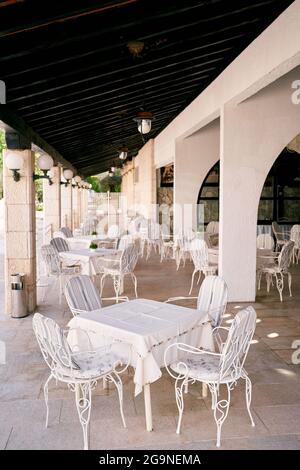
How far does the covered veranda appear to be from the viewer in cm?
310

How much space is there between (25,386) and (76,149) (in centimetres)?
859

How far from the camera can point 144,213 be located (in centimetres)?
1563

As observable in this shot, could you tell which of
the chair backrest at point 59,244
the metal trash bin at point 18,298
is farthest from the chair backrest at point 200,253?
the metal trash bin at point 18,298

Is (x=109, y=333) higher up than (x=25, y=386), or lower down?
higher up

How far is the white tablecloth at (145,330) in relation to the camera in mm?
2982

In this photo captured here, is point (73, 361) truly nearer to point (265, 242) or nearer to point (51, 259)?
point (51, 259)

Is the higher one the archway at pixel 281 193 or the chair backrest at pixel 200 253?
the archway at pixel 281 193

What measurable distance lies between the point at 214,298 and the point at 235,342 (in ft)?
3.31

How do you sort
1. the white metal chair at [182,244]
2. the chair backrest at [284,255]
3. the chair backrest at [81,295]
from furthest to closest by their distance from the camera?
the white metal chair at [182,244] → the chair backrest at [284,255] → the chair backrest at [81,295]

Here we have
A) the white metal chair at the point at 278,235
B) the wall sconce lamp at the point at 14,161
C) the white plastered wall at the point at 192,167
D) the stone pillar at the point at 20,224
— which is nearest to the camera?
the wall sconce lamp at the point at 14,161

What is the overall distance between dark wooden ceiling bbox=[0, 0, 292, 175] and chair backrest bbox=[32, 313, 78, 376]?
205 cm

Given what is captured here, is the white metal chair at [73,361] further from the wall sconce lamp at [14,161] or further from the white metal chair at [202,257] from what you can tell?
the white metal chair at [202,257]

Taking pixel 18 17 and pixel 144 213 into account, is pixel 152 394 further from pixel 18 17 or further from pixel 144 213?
pixel 144 213
